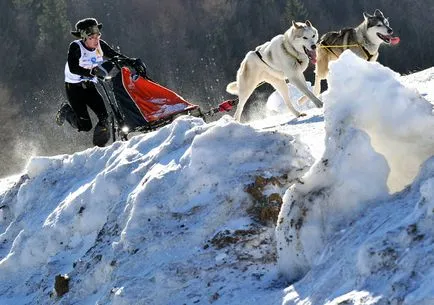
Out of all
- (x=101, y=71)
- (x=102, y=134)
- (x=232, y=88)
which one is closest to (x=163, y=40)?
(x=232, y=88)

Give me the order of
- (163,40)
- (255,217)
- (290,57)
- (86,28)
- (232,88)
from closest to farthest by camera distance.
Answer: (255,217), (86,28), (290,57), (232,88), (163,40)

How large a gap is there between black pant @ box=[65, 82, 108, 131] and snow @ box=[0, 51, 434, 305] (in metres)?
1.71

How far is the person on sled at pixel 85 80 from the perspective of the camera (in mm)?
6531

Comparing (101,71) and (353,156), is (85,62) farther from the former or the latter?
(353,156)

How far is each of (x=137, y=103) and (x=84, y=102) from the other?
508 millimetres

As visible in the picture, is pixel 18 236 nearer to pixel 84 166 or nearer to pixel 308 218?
pixel 84 166

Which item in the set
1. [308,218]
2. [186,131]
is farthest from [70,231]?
[308,218]

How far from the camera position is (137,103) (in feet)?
22.1

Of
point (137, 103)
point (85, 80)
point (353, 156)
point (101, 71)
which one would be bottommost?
point (137, 103)

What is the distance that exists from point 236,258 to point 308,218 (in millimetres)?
584

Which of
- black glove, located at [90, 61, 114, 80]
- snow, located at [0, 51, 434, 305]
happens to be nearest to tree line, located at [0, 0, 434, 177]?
black glove, located at [90, 61, 114, 80]

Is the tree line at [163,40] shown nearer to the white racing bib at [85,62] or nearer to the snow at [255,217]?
the white racing bib at [85,62]

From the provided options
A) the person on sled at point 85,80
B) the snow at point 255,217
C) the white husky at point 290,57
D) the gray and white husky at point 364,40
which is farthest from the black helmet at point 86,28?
the gray and white husky at point 364,40

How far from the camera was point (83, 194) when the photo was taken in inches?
180
